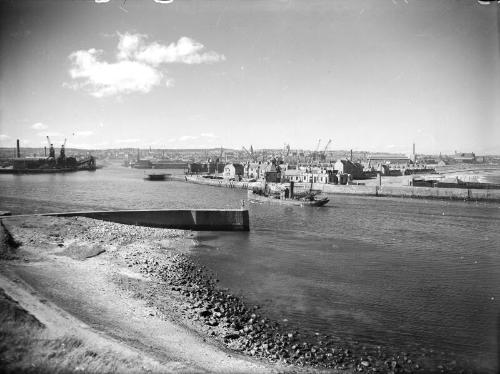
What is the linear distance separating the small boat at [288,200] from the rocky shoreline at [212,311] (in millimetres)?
32011

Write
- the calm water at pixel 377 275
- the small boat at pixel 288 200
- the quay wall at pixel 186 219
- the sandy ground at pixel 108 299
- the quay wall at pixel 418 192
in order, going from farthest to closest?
the quay wall at pixel 418 192 < the small boat at pixel 288 200 < the quay wall at pixel 186 219 < the calm water at pixel 377 275 < the sandy ground at pixel 108 299

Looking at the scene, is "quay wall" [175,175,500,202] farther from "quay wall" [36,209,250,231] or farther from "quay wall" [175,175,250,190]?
"quay wall" [36,209,250,231]

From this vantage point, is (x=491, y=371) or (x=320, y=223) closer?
(x=491, y=371)

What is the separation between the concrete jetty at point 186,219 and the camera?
32.8m

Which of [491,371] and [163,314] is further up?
[163,314]

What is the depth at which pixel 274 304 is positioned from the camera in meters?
17.2

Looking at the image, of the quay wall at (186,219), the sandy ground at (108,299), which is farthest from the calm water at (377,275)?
the sandy ground at (108,299)

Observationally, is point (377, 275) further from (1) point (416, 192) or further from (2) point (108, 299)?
(1) point (416, 192)

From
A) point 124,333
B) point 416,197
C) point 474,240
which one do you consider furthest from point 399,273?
point 416,197

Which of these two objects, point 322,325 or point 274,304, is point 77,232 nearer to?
point 274,304

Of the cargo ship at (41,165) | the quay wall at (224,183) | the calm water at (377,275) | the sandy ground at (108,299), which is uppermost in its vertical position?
the cargo ship at (41,165)

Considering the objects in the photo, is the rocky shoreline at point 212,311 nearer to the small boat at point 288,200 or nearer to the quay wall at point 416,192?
the small boat at point 288,200

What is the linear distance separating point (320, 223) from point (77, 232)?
82.4ft

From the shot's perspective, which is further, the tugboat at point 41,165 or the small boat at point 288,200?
the tugboat at point 41,165
